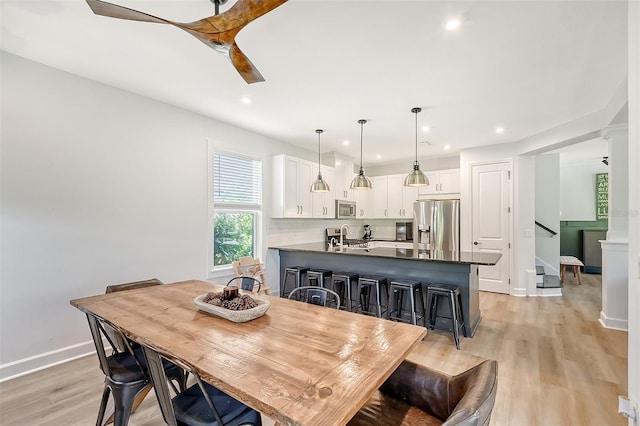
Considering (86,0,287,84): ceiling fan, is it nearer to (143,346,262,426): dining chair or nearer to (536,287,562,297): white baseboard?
(143,346,262,426): dining chair

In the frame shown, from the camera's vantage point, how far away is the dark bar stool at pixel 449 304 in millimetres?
3100

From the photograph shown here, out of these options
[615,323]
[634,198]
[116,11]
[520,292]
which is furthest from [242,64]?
[520,292]

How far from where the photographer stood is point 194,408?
1.38 meters

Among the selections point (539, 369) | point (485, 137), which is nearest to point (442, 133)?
point (485, 137)

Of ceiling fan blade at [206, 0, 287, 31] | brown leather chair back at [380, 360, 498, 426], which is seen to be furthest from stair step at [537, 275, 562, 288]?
ceiling fan blade at [206, 0, 287, 31]

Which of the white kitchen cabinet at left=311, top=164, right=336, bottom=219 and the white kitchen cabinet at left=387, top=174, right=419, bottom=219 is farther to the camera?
the white kitchen cabinet at left=387, top=174, right=419, bottom=219

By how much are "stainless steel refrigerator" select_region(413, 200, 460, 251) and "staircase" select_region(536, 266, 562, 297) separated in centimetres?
146

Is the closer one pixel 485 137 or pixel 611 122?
pixel 611 122

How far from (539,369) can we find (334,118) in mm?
3476

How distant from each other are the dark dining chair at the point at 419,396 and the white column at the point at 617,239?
12.6 feet

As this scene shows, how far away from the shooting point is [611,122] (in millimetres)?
3502

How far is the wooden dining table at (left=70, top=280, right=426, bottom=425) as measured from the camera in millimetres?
962

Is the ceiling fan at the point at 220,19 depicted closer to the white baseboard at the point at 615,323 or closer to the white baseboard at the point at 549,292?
the white baseboard at the point at 615,323

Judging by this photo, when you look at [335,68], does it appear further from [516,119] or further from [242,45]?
[516,119]
